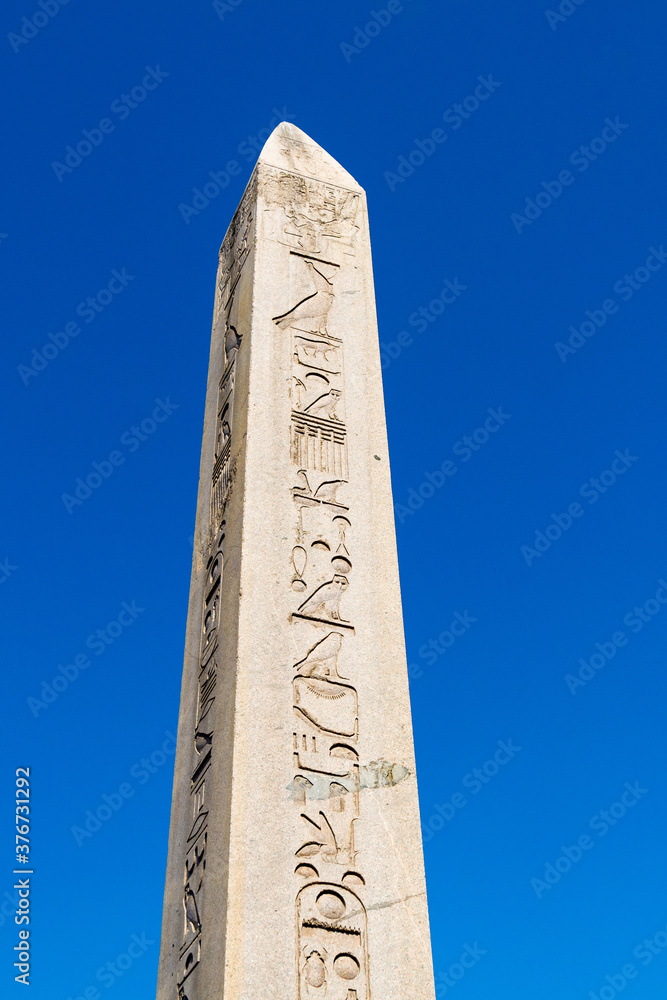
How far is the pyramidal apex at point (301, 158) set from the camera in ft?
24.3

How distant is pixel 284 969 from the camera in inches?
171

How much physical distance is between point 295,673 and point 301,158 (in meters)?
3.84

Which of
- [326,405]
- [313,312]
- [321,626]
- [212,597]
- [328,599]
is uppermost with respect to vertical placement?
[313,312]

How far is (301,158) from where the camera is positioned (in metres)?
7.55

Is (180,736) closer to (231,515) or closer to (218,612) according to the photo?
(218,612)

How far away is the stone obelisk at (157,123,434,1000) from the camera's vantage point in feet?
14.8

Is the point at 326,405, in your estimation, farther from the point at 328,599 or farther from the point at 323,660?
the point at 323,660

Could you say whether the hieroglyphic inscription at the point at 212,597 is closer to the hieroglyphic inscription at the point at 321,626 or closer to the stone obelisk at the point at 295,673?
the stone obelisk at the point at 295,673

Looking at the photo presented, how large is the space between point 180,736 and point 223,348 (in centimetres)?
236

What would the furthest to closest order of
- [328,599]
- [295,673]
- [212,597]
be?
[212,597], [328,599], [295,673]

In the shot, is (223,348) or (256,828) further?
(223,348)

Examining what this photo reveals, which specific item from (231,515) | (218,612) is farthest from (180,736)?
(231,515)

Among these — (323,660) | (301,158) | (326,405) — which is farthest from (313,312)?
(323,660)

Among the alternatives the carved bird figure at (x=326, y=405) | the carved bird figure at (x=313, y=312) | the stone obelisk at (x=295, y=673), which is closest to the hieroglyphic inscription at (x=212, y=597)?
the stone obelisk at (x=295, y=673)
